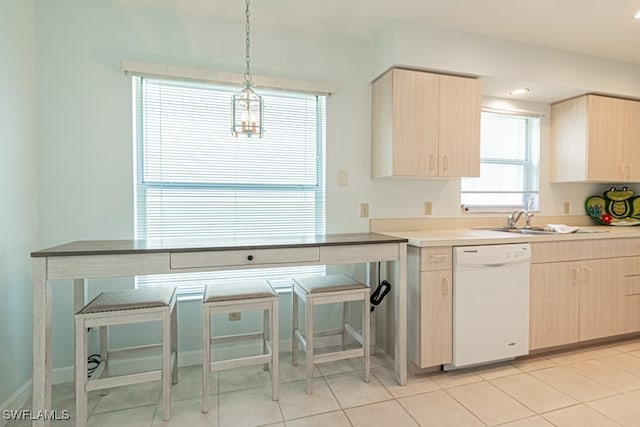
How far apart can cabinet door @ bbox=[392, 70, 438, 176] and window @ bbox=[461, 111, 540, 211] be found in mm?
727

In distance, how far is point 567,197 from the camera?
3.32 meters

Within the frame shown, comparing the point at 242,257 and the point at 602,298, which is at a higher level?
the point at 242,257

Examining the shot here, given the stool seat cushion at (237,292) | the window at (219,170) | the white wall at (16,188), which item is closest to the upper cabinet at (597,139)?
the window at (219,170)

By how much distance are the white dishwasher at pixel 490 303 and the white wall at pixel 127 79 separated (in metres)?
0.84

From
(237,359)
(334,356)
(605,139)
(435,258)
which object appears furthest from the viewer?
(605,139)

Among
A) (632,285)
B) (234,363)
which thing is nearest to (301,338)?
(234,363)

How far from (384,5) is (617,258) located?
2586 millimetres

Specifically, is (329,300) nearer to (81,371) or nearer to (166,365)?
(166,365)

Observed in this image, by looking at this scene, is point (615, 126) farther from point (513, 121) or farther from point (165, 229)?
point (165, 229)

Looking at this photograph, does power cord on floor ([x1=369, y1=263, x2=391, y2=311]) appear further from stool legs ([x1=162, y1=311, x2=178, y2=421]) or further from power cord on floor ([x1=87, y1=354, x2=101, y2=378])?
power cord on floor ([x1=87, y1=354, x2=101, y2=378])

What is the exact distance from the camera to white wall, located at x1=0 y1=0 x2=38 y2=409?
5.74 ft

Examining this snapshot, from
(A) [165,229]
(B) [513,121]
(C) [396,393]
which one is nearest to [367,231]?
(C) [396,393]

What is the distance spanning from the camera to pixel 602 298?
101 inches

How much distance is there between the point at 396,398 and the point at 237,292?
1116mm
